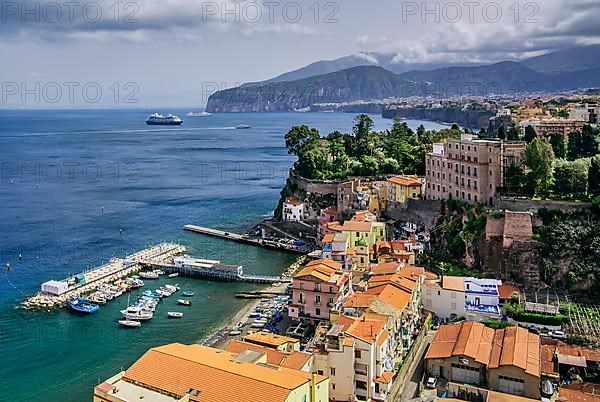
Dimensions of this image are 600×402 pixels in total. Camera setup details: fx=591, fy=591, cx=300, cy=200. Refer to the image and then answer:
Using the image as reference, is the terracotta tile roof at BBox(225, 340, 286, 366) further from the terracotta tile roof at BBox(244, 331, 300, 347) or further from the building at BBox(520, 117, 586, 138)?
the building at BBox(520, 117, 586, 138)

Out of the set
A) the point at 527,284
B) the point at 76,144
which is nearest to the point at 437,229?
the point at 527,284

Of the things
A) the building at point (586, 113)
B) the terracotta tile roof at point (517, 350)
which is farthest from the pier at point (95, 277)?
the building at point (586, 113)

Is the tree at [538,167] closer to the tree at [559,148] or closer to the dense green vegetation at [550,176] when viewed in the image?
the dense green vegetation at [550,176]

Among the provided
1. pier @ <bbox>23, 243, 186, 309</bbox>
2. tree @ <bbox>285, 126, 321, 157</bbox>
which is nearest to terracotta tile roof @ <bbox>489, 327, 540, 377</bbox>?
pier @ <bbox>23, 243, 186, 309</bbox>

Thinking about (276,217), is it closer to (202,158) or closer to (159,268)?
(159,268)

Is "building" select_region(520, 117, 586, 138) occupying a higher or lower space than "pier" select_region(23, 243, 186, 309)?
higher
